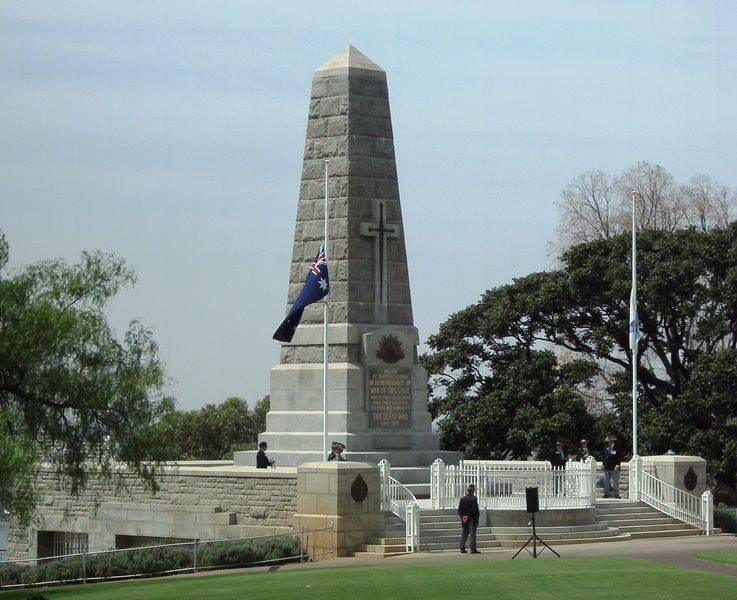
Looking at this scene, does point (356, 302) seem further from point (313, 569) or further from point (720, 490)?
point (720, 490)

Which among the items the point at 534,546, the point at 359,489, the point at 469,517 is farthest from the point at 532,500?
the point at 359,489

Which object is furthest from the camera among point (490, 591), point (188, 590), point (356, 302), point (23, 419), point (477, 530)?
point (356, 302)

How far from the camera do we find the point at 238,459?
38.1m

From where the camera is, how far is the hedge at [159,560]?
3003 cm

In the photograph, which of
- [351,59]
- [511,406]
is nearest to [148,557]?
[351,59]

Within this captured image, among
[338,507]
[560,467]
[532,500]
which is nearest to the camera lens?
[532,500]

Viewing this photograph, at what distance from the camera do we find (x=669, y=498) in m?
36.6

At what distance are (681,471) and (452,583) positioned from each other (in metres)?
14.6

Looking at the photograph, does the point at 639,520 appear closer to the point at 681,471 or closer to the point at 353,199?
the point at 681,471

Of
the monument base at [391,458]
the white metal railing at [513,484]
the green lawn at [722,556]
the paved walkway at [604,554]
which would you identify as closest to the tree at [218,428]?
the monument base at [391,458]

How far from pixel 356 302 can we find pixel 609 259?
505 inches

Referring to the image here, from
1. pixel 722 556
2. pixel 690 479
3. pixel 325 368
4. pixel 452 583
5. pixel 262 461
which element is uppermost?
pixel 325 368

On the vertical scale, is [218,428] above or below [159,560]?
above

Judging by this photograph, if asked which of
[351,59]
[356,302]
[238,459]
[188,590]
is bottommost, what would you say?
[188,590]
